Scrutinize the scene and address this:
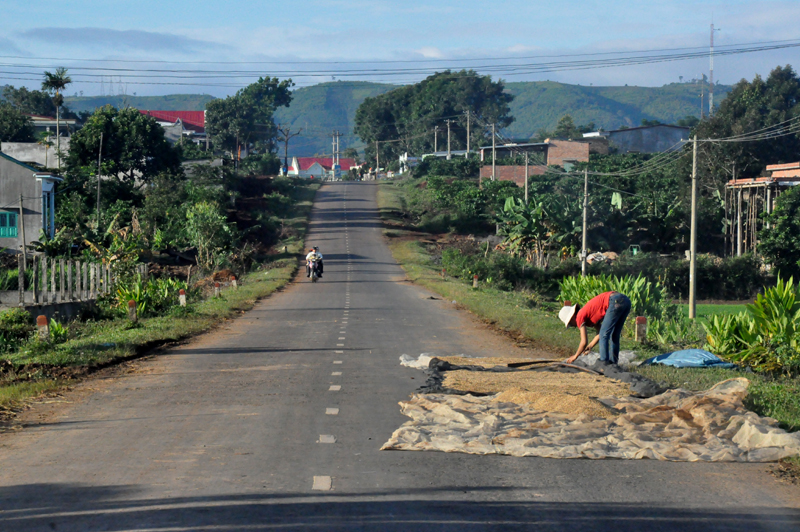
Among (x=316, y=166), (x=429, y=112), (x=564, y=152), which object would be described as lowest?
(x=564, y=152)

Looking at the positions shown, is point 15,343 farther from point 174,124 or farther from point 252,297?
point 174,124

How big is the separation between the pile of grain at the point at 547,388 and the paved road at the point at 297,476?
3.01 ft

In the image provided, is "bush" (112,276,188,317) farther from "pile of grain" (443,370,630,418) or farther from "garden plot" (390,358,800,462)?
"garden plot" (390,358,800,462)

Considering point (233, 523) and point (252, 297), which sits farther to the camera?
point (252, 297)

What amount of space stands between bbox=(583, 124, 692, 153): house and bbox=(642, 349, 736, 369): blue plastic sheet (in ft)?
271

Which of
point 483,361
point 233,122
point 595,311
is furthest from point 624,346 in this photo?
point 233,122

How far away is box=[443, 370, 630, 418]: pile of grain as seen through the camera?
9.02m

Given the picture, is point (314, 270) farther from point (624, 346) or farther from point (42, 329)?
point (624, 346)

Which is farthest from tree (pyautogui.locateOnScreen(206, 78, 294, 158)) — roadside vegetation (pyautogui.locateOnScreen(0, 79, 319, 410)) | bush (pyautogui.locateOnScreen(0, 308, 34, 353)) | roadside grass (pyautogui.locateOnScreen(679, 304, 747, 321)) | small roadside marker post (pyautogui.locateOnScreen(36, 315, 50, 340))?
small roadside marker post (pyautogui.locateOnScreen(36, 315, 50, 340))

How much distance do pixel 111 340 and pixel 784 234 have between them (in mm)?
40181

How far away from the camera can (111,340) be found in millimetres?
16031

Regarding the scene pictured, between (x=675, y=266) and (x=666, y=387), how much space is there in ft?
120

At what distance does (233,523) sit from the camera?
5379mm

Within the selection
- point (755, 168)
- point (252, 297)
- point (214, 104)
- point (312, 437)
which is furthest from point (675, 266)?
point (214, 104)
